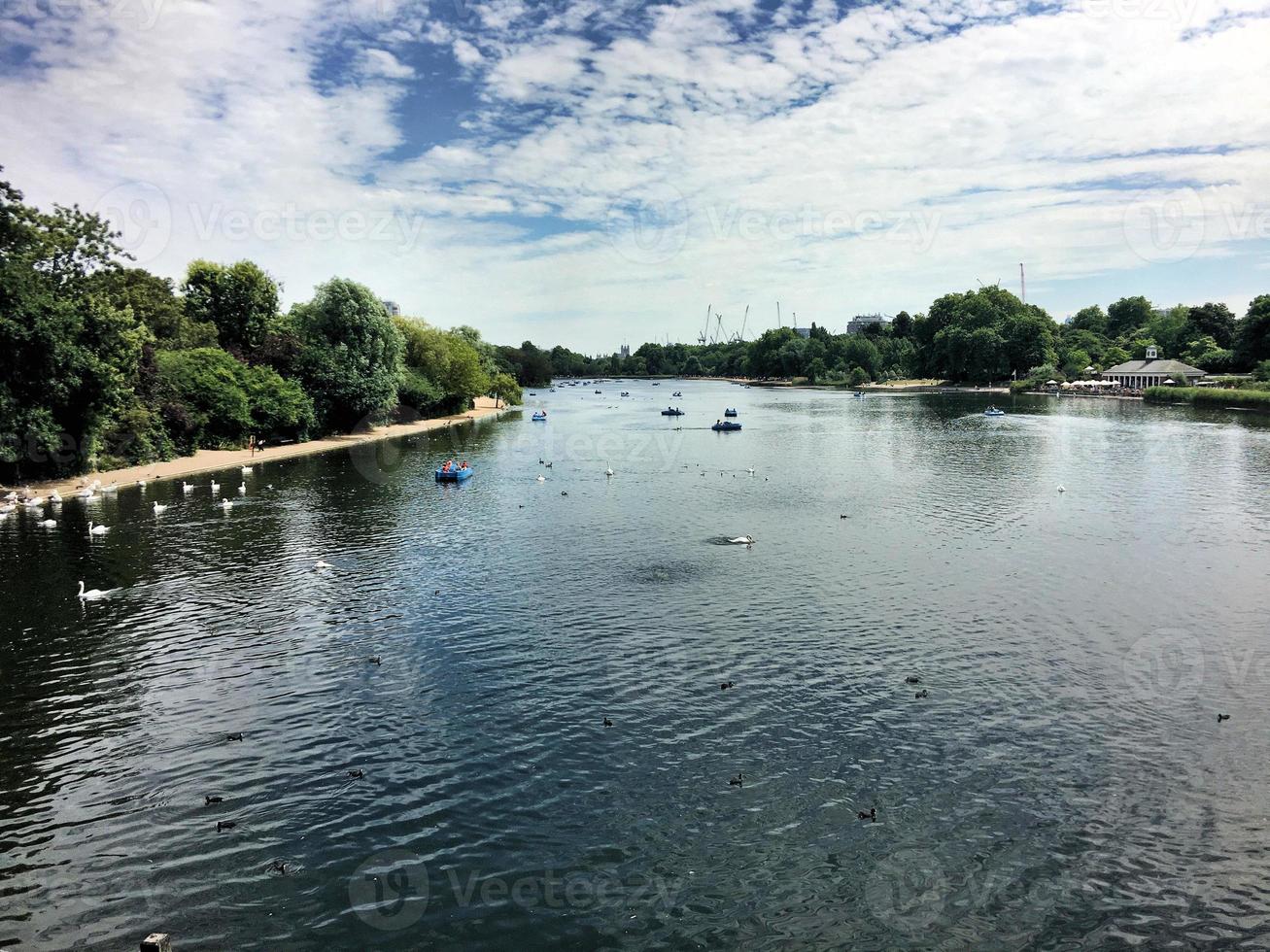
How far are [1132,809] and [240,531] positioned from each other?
44388mm

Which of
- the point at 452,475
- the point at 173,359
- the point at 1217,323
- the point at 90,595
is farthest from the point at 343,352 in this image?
the point at 1217,323

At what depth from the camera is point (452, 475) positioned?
217ft

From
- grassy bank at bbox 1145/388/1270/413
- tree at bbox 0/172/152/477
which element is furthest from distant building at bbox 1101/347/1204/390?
tree at bbox 0/172/152/477

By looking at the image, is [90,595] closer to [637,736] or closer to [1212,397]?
[637,736]

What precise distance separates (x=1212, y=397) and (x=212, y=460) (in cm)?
15623

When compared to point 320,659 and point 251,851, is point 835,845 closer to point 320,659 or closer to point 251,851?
point 251,851

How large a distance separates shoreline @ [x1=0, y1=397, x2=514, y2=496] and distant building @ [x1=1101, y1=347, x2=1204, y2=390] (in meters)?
151

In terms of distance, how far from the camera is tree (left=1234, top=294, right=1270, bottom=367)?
15100cm

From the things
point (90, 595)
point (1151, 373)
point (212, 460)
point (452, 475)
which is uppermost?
point (1151, 373)

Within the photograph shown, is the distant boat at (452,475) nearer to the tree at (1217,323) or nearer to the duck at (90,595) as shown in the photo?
the duck at (90,595)

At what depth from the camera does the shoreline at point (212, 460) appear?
58.3 meters

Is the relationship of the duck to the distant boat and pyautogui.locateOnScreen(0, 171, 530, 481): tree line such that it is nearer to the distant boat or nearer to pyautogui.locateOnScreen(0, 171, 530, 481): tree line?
pyautogui.locateOnScreen(0, 171, 530, 481): tree line

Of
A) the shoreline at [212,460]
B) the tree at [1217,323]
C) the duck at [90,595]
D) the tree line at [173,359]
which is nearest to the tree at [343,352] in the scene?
the tree line at [173,359]

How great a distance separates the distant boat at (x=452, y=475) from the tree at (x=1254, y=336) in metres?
160
